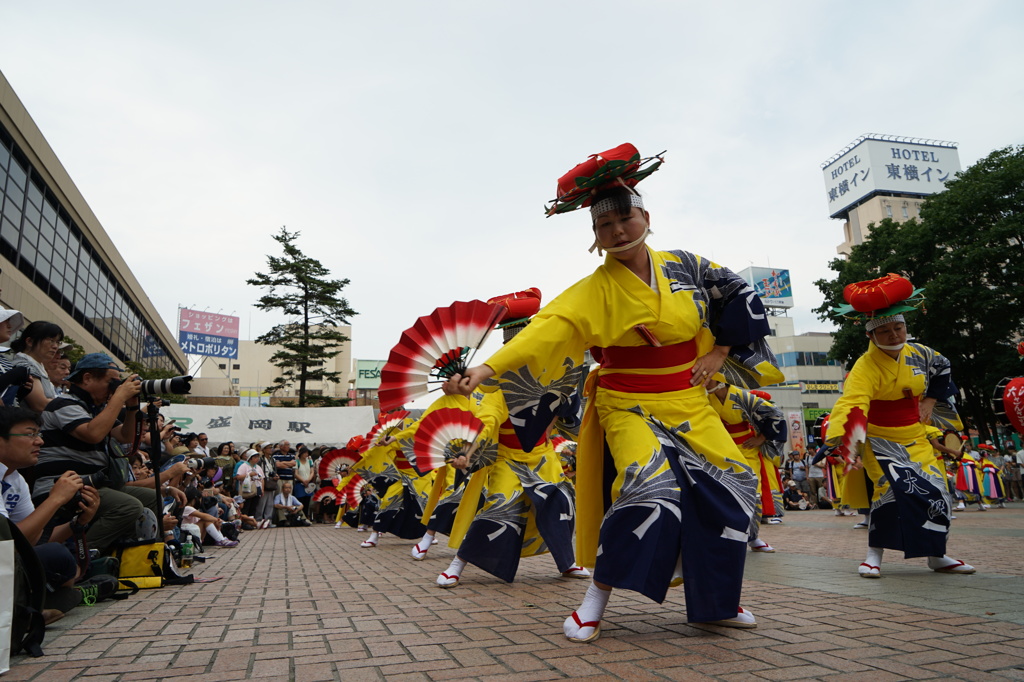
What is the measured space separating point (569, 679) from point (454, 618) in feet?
4.48

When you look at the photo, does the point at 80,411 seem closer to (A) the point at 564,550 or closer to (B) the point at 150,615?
(B) the point at 150,615

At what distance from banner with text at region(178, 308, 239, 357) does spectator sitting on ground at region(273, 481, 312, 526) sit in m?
33.3

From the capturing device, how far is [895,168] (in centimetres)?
5216

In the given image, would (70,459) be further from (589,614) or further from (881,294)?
(881,294)

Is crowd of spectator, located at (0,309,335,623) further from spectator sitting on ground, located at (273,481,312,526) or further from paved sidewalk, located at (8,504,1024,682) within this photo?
spectator sitting on ground, located at (273,481,312,526)

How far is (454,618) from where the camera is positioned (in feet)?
11.6

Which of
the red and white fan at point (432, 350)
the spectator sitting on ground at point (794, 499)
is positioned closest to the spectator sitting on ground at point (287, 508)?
the spectator sitting on ground at point (794, 499)

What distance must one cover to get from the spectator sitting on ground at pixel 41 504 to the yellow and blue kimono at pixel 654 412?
2.22 meters

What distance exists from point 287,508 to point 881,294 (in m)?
14.2

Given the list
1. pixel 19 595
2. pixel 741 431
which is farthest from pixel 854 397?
pixel 19 595

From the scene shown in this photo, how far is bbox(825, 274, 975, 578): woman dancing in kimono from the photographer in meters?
4.64

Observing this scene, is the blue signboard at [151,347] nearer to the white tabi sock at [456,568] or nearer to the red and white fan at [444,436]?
the red and white fan at [444,436]

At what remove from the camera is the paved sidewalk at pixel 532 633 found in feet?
7.94

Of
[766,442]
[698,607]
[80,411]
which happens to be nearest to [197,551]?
[80,411]
